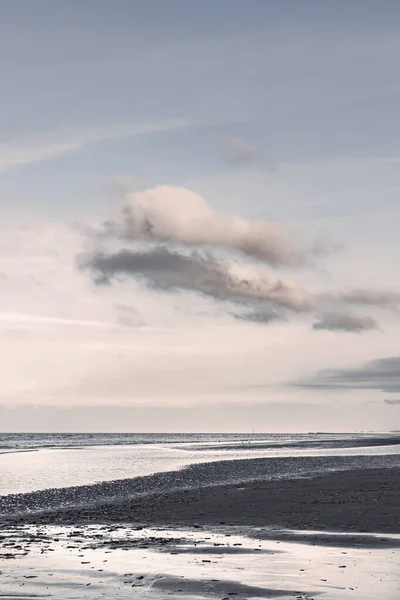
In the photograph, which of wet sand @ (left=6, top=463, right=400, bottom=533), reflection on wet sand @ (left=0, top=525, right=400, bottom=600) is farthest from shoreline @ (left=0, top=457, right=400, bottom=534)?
reflection on wet sand @ (left=0, top=525, right=400, bottom=600)

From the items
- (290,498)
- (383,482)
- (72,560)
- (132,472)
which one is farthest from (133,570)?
(132,472)

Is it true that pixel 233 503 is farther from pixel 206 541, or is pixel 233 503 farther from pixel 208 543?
pixel 208 543

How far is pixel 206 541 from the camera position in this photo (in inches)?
1014

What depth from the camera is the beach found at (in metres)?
18.5

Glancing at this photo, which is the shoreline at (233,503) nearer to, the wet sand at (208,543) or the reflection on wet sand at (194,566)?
the wet sand at (208,543)

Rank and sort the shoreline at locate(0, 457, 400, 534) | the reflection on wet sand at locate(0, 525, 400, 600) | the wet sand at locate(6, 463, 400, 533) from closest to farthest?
the reflection on wet sand at locate(0, 525, 400, 600), the wet sand at locate(6, 463, 400, 533), the shoreline at locate(0, 457, 400, 534)

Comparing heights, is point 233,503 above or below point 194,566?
above

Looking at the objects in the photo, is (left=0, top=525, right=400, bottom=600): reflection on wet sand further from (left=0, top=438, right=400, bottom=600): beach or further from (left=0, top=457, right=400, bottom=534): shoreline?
(left=0, top=457, right=400, bottom=534): shoreline

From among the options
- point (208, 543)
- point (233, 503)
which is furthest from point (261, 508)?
point (208, 543)

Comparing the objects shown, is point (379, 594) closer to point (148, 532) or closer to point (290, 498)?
point (148, 532)

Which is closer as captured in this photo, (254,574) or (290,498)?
(254,574)

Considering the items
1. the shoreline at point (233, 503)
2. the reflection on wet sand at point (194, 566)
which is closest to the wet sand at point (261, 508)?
the shoreline at point (233, 503)

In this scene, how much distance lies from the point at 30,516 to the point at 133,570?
15269 mm

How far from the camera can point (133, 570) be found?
20.7 meters
